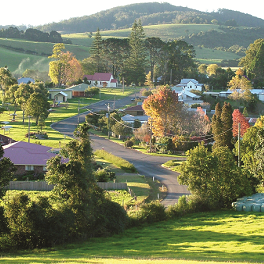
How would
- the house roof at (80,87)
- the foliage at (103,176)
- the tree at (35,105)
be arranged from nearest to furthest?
the foliage at (103,176), the tree at (35,105), the house roof at (80,87)

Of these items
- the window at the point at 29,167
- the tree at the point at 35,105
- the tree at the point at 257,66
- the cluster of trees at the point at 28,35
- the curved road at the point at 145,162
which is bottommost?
the curved road at the point at 145,162

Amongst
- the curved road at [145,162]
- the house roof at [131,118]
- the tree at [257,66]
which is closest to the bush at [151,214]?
the curved road at [145,162]

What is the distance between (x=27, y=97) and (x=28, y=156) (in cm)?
2567

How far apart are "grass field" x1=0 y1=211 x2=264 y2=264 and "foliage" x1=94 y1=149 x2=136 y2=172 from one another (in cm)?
1586

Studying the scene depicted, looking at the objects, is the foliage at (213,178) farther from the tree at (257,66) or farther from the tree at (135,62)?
the tree at (135,62)

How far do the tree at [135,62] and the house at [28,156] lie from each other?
2597 inches

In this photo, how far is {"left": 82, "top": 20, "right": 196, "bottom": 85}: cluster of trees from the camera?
107438 mm

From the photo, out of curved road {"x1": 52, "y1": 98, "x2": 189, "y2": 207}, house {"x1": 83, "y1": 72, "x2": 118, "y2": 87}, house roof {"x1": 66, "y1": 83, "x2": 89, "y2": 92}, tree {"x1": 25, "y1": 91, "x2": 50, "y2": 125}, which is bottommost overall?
curved road {"x1": 52, "y1": 98, "x2": 189, "y2": 207}

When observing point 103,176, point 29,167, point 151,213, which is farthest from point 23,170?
point 151,213

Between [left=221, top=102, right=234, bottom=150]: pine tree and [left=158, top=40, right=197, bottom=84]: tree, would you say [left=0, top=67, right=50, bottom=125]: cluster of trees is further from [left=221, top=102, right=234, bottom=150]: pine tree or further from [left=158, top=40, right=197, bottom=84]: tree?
[left=158, top=40, right=197, bottom=84]: tree

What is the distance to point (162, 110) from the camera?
5594 cm

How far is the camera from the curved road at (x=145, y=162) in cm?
3650

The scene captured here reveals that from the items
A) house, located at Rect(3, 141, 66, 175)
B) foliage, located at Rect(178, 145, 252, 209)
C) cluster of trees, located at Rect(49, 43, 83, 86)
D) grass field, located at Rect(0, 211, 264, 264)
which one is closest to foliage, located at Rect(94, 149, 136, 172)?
house, located at Rect(3, 141, 66, 175)

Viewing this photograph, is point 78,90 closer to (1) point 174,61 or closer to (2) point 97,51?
(2) point 97,51
